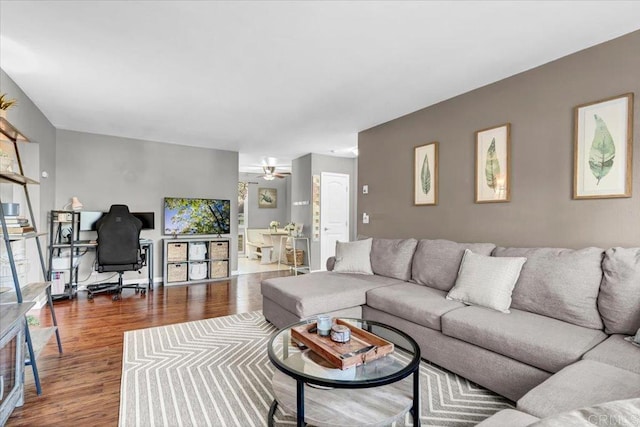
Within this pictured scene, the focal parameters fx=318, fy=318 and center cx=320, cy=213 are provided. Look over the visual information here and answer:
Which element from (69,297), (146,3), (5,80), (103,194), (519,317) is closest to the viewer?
(146,3)

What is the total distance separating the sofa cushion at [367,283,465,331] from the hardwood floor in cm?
181

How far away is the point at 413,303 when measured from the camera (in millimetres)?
2504

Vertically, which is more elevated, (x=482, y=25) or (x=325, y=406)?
(x=482, y=25)

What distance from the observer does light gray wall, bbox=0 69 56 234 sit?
3.02 meters

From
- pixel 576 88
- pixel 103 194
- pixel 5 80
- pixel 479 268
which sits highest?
pixel 5 80

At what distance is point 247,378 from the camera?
2223mm

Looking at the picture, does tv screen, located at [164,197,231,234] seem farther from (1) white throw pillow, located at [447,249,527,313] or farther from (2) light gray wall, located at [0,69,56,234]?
(1) white throw pillow, located at [447,249,527,313]

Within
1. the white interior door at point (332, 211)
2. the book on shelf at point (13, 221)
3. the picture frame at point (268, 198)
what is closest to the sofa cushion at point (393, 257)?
the white interior door at point (332, 211)

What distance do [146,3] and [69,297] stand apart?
4.16 m

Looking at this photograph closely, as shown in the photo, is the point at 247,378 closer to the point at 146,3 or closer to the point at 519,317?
the point at 519,317

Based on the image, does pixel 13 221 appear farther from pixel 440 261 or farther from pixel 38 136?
pixel 440 261

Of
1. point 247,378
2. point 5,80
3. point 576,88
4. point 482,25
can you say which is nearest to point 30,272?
point 5,80

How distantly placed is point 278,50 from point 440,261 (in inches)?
89.8

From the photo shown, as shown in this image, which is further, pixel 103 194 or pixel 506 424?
pixel 103 194
